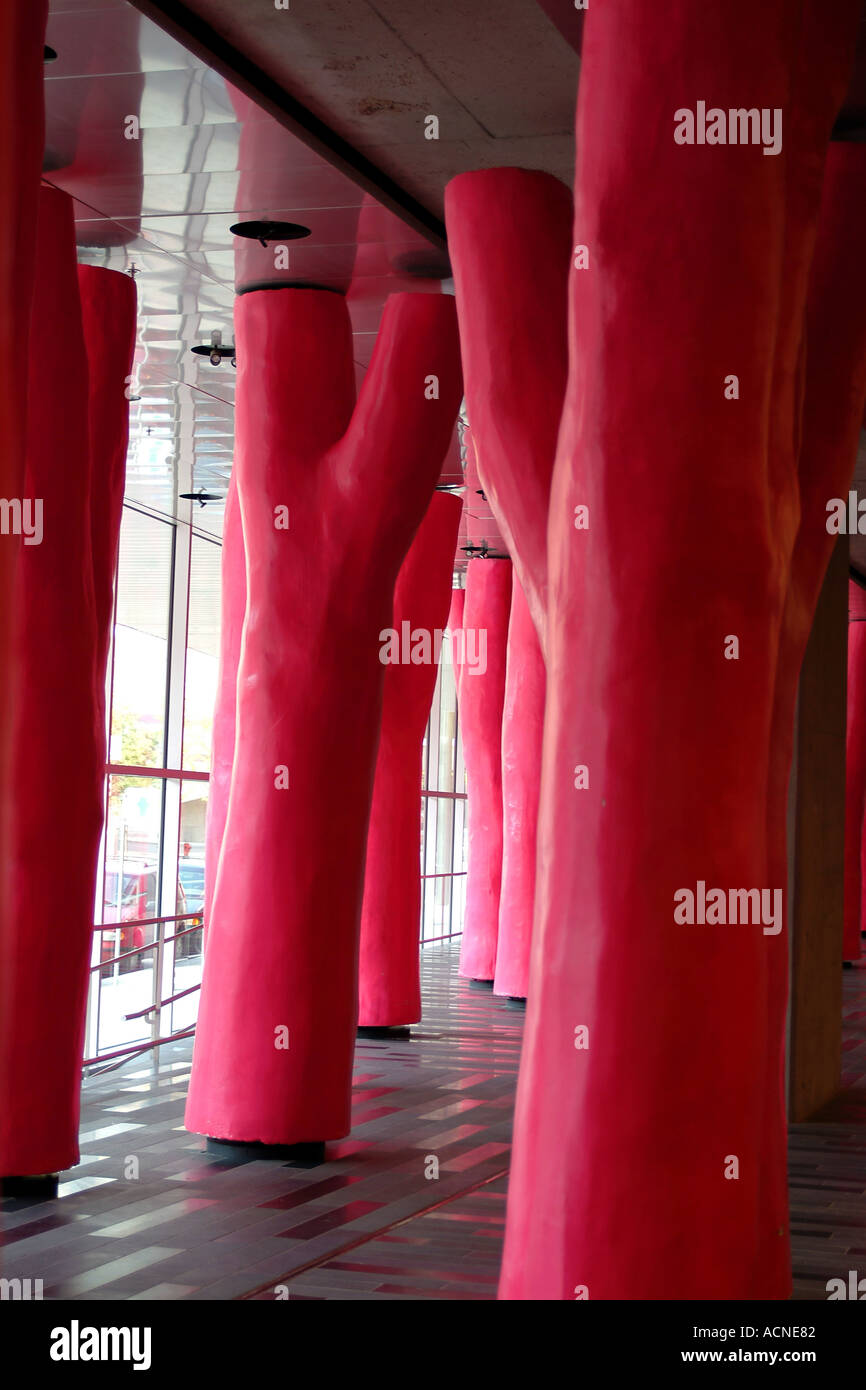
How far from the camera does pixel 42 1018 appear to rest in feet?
25.1

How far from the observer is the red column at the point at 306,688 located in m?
8.80

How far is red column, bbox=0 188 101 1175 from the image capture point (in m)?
7.58

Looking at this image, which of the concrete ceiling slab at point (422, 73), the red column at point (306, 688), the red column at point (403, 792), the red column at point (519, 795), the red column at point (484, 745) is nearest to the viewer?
the concrete ceiling slab at point (422, 73)

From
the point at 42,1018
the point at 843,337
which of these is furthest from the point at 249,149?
the point at 42,1018

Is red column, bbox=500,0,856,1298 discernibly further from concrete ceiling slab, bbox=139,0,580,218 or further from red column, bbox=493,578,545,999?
red column, bbox=493,578,545,999

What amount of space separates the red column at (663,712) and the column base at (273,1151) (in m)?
4.07

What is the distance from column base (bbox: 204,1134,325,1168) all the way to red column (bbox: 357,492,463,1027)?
15.4ft

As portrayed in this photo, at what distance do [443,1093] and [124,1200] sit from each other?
156 inches

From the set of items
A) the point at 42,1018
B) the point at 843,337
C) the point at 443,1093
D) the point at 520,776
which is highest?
the point at 843,337

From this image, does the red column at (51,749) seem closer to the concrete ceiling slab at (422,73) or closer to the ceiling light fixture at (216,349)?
the concrete ceiling slab at (422,73)

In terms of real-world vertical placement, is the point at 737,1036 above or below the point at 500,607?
below

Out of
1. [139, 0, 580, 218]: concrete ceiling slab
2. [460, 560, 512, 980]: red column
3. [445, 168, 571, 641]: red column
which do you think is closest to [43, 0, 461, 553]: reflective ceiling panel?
[139, 0, 580, 218]: concrete ceiling slab

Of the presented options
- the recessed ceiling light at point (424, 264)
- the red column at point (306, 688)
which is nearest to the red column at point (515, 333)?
the recessed ceiling light at point (424, 264)
